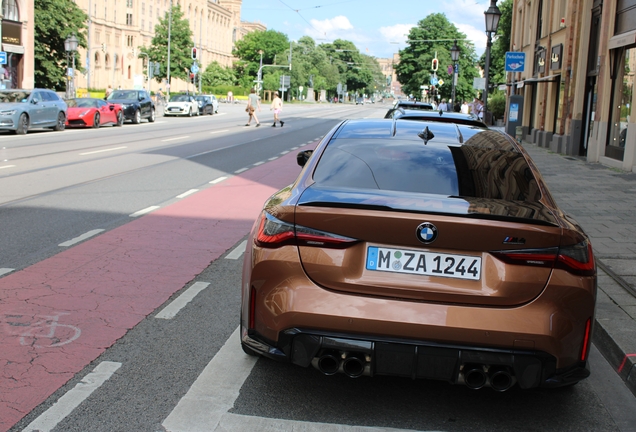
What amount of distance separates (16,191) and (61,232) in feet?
13.2

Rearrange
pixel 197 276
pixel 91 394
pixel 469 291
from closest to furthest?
pixel 469 291 → pixel 91 394 → pixel 197 276

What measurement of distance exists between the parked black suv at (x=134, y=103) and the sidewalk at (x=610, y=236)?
23.4 m

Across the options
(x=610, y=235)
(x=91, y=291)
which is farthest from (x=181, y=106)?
(x=91, y=291)

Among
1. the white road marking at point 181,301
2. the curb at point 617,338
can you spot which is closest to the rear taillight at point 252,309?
the white road marking at point 181,301

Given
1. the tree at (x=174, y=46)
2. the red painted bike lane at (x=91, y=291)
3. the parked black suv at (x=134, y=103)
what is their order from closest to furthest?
the red painted bike lane at (x=91, y=291) → the parked black suv at (x=134, y=103) → the tree at (x=174, y=46)

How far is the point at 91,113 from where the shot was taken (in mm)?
33500

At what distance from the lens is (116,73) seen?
101 metres

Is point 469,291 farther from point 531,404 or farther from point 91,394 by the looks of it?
point 91,394

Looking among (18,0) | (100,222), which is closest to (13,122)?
(100,222)

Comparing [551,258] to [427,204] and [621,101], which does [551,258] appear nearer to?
[427,204]

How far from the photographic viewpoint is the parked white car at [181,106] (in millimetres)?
50688

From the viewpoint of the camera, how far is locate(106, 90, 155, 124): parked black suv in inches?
1522

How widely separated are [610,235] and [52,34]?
55628mm

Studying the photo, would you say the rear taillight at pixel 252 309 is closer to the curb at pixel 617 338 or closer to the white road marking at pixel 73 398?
the white road marking at pixel 73 398
